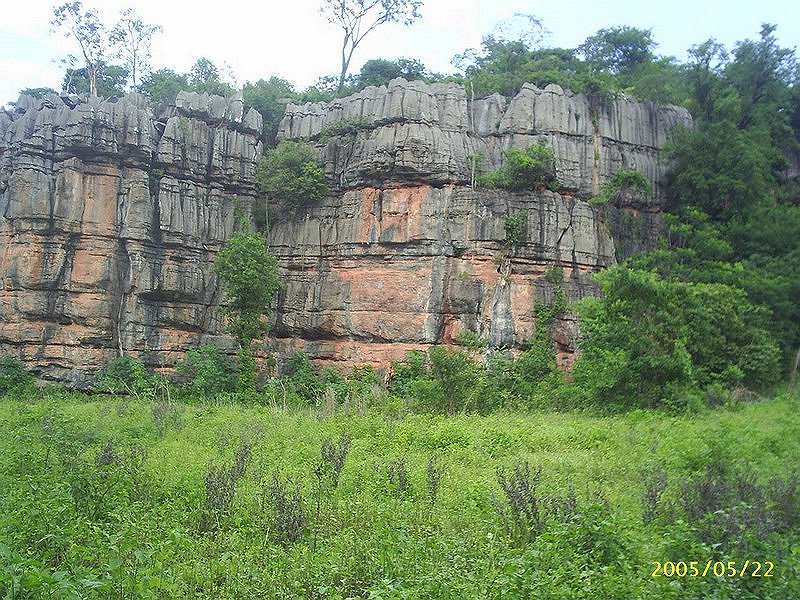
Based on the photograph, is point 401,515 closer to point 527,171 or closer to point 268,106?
point 527,171

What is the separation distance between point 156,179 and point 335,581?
21508 millimetres

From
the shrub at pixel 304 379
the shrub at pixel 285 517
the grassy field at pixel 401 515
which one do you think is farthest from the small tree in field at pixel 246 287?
the shrub at pixel 285 517

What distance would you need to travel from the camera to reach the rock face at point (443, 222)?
2336 cm

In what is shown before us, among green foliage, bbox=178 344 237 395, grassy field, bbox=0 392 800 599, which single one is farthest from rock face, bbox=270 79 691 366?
grassy field, bbox=0 392 800 599

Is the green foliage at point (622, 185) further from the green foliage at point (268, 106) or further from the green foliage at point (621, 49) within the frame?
the green foliage at point (268, 106)

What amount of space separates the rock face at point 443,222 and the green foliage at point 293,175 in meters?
0.60

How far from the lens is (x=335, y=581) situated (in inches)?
235

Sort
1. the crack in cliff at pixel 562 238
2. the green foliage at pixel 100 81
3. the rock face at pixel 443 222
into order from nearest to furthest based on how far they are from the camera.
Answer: the rock face at pixel 443 222, the crack in cliff at pixel 562 238, the green foliage at pixel 100 81

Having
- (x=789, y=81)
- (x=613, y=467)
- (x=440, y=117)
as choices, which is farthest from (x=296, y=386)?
(x=789, y=81)

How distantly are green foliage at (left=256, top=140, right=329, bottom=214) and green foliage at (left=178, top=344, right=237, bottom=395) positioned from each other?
244 inches

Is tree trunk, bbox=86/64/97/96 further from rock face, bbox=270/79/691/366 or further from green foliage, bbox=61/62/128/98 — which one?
rock face, bbox=270/79/691/366

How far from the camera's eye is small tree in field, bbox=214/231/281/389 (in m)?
22.3

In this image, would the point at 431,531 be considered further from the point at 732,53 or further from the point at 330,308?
the point at 732,53

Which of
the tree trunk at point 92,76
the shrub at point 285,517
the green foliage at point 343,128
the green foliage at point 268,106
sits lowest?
the shrub at point 285,517
